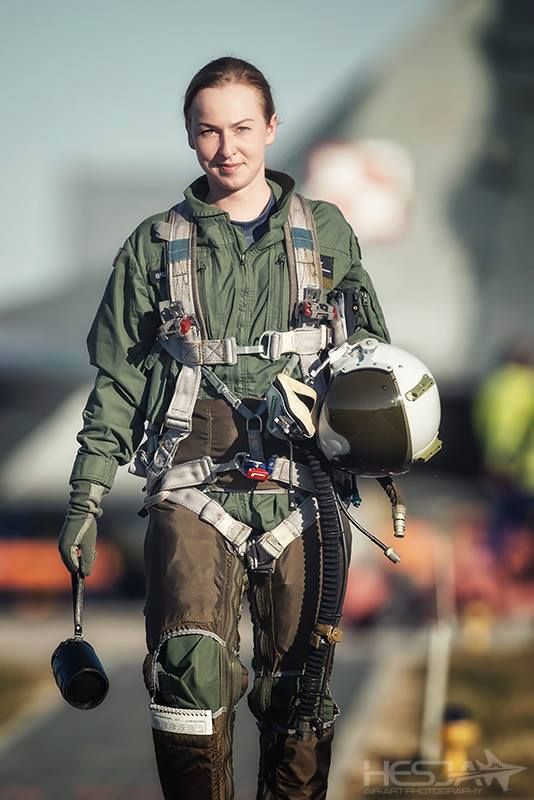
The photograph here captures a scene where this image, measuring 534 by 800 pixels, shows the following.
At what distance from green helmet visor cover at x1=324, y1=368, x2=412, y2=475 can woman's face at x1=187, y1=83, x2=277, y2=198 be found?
0.72 meters

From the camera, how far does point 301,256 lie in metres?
4.04

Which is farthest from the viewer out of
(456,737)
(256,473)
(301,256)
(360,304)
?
(456,737)

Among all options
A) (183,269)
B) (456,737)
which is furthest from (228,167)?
(456,737)

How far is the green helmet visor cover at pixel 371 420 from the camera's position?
3861mm

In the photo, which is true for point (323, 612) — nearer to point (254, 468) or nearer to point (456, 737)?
point (254, 468)

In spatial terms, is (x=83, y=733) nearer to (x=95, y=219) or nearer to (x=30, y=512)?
(x=30, y=512)

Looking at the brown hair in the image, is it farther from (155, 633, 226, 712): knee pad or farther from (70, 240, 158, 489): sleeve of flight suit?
(155, 633, 226, 712): knee pad

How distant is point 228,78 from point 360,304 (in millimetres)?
792

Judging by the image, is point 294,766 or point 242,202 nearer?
point 294,766

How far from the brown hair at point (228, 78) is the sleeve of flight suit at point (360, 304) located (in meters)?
0.54

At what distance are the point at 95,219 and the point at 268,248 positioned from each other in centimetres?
3134

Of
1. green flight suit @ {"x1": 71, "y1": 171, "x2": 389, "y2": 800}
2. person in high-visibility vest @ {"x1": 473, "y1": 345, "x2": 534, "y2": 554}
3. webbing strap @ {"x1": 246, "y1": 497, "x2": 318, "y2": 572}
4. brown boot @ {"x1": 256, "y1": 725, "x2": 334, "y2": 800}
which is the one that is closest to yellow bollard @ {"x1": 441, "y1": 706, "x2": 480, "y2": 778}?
brown boot @ {"x1": 256, "y1": 725, "x2": 334, "y2": 800}

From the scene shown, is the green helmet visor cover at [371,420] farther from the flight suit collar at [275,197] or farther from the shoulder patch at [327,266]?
the flight suit collar at [275,197]

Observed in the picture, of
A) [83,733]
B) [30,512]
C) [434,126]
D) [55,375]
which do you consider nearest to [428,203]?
[434,126]
